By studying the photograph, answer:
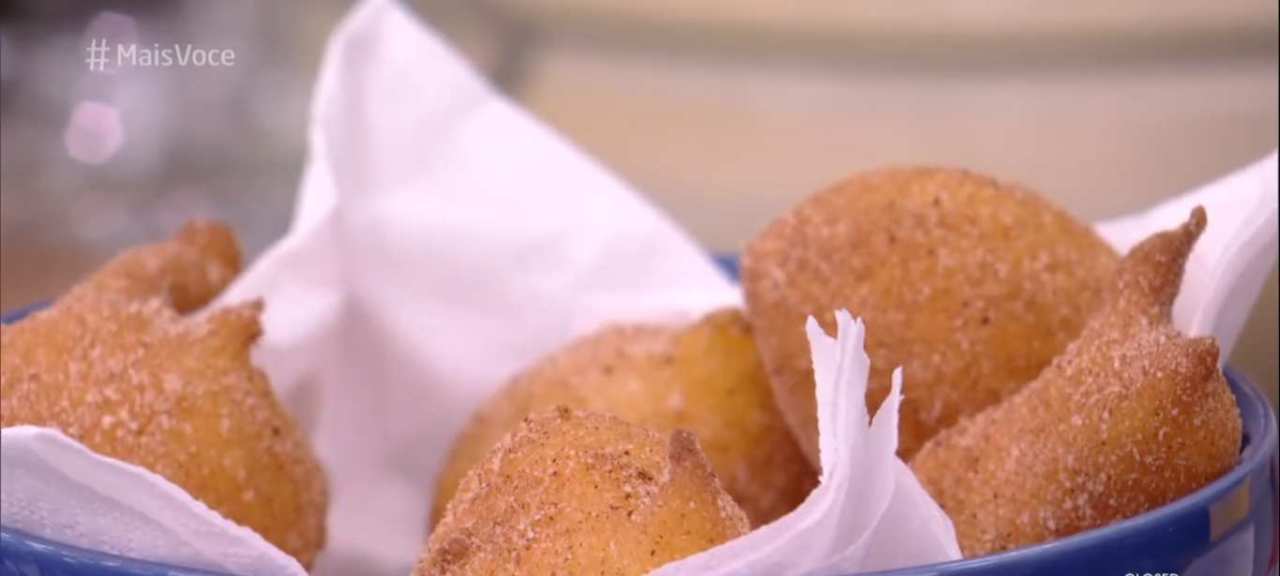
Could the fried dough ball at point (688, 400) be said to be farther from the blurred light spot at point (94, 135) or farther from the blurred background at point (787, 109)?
the blurred light spot at point (94, 135)

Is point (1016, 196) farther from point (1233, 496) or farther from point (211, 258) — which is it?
point (211, 258)

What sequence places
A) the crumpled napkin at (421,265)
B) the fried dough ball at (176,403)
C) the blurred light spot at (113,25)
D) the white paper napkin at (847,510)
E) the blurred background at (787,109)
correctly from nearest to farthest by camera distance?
1. the white paper napkin at (847,510)
2. the fried dough ball at (176,403)
3. the crumpled napkin at (421,265)
4. the blurred background at (787,109)
5. the blurred light spot at (113,25)

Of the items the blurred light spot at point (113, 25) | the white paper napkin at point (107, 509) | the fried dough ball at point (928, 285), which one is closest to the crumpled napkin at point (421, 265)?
the fried dough ball at point (928, 285)

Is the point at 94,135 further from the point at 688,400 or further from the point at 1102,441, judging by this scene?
the point at 1102,441

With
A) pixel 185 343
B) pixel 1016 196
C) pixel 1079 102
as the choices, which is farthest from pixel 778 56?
pixel 185 343

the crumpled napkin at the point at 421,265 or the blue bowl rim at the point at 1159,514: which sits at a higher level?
the crumpled napkin at the point at 421,265

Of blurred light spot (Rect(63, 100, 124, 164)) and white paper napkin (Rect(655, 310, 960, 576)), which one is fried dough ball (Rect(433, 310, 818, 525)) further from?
blurred light spot (Rect(63, 100, 124, 164))
